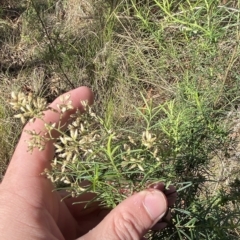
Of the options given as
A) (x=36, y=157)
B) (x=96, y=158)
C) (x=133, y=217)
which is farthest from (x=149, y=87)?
(x=96, y=158)

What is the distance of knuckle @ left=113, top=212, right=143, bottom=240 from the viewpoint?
1627 millimetres

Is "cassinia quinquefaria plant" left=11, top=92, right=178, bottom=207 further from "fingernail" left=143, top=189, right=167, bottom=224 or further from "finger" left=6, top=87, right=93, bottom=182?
"finger" left=6, top=87, right=93, bottom=182

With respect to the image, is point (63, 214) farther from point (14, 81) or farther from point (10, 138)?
point (14, 81)

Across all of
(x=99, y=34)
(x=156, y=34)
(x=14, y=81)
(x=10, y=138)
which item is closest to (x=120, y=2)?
(x=99, y=34)

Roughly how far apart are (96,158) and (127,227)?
0.35 m

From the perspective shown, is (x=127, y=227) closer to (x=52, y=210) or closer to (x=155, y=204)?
(x=155, y=204)

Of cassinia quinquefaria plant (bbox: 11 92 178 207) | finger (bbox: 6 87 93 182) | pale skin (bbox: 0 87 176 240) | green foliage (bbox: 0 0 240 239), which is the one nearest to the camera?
cassinia quinquefaria plant (bbox: 11 92 178 207)

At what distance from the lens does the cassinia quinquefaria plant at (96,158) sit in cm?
129

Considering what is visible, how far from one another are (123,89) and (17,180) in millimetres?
1369

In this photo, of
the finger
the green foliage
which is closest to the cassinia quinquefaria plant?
the green foliage

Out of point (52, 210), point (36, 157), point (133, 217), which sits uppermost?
point (36, 157)

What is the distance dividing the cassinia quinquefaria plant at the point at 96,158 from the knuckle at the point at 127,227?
9cm

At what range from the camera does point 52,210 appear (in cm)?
199

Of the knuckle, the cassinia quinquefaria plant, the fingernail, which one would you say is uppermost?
the cassinia quinquefaria plant
